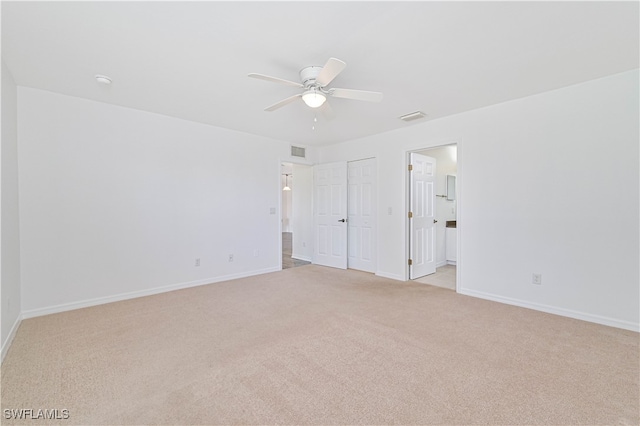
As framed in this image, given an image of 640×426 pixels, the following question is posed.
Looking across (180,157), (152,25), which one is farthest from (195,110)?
(152,25)

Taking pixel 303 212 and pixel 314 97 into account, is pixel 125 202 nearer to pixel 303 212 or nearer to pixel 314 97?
pixel 314 97

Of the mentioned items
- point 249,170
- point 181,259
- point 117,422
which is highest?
point 249,170

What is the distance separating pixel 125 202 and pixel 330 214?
3.49 m

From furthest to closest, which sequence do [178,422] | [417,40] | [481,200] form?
[481,200] → [417,40] → [178,422]

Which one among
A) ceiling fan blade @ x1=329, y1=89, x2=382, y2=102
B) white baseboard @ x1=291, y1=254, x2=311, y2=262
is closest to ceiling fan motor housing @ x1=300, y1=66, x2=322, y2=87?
ceiling fan blade @ x1=329, y1=89, x2=382, y2=102

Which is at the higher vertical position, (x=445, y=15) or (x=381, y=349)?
(x=445, y=15)

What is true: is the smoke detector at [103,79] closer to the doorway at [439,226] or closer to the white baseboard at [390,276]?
the doorway at [439,226]

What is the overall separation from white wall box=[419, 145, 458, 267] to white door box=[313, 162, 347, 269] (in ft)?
6.16

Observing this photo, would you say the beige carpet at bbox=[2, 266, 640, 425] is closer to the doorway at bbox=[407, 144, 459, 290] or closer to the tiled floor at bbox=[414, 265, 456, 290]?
the tiled floor at bbox=[414, 265, 456, 290]

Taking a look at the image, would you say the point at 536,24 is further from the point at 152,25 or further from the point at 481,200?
the point at 152,25

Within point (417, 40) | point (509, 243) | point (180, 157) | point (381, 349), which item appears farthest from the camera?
point (180, 157)

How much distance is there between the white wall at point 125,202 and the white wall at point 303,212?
1.50 meters

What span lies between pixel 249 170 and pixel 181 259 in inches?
72.4

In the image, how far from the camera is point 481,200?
3.73 meters
